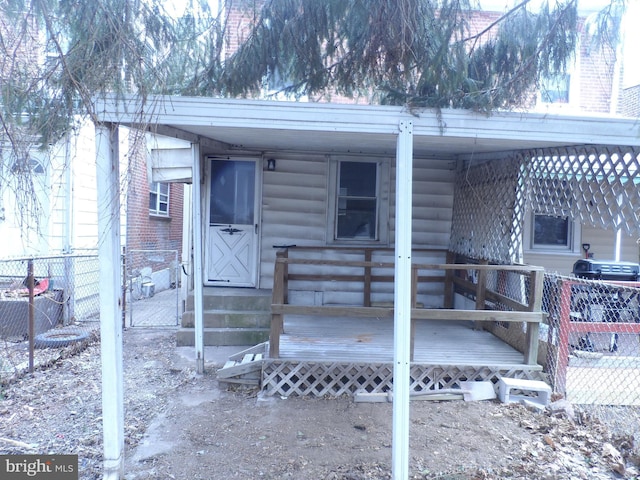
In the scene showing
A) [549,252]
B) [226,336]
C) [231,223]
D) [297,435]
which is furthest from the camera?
[549,252]

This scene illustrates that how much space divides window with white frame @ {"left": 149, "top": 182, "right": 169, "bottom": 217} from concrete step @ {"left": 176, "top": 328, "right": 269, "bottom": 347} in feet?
19.8

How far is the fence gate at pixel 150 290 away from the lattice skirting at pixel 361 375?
11.9 feet

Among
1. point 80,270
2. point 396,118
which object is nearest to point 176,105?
point 396,118

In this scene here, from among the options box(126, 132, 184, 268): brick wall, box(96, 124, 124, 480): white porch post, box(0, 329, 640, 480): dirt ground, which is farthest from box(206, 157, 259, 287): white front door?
box(96, 124, 124, 480): white porch post

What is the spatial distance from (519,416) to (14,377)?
18.0 ft

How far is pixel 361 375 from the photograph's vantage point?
5.36m

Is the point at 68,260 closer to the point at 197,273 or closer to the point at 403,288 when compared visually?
the point at 197,273

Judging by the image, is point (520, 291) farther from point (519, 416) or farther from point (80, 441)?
point (80, 441)

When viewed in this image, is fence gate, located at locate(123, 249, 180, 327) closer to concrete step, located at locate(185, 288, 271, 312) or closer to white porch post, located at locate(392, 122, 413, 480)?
concrete step, located at locate(185, 288, 271, 312)

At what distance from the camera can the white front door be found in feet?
25.4

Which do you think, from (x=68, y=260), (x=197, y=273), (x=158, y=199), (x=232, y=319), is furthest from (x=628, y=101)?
(x=68, y=260)

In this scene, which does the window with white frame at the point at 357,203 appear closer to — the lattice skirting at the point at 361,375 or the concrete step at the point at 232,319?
the concrete step at the point at 232,319

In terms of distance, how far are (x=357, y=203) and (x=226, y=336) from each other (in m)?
2.83

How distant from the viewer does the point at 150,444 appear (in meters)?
4.22
